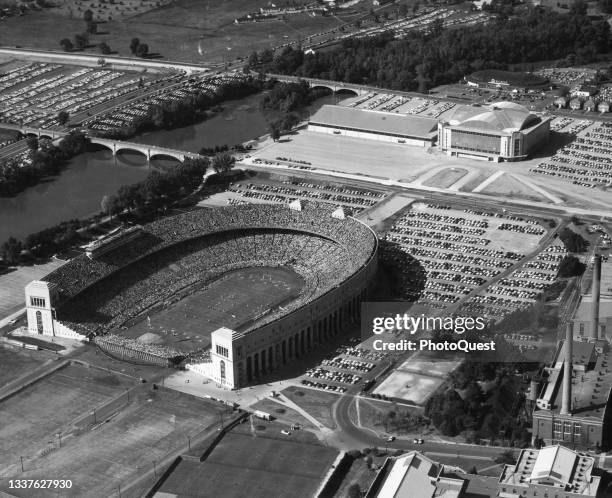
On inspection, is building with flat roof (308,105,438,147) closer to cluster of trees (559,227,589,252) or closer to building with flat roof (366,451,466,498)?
cluster of trees (559,227,589,252)

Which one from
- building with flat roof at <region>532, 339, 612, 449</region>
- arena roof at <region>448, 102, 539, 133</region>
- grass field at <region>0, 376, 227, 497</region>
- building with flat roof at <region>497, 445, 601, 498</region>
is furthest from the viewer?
arena roof at <region>448, 102, 539, 133</region>

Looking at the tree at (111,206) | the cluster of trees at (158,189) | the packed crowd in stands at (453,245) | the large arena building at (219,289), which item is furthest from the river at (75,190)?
the packed crowd in stands at (453,245)

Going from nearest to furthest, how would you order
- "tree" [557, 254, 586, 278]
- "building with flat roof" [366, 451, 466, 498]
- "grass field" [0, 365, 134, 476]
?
"building with flat roof" [366, 451, 466, 498] → "grass field" [0, 365, 134, 476] → "tree" [557, 254, 586, 278]

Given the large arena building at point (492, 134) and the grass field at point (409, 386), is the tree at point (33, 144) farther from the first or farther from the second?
the grass field at point (409, 386)

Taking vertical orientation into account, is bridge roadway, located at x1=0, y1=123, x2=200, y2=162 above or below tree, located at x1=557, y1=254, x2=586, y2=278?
below

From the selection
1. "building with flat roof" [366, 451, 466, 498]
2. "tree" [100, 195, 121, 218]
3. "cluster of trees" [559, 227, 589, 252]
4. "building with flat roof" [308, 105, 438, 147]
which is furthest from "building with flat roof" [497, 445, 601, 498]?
"building with flat roof" [308, 105, 438, 147]

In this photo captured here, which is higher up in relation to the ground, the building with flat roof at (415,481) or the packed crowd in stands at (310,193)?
the building with flat roof at (415,481)

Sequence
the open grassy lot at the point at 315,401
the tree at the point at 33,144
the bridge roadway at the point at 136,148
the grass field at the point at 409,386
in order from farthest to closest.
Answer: the tree at the point at 33,144, the bridge roadway at the point at 136,148, the grass field at the point at 409,386, the open grassy lot at the point at 315,401
